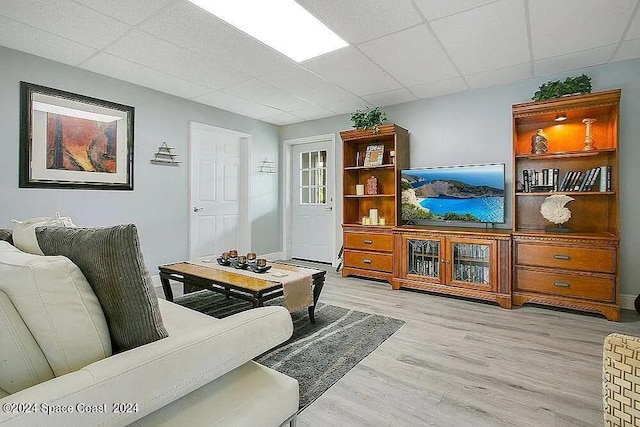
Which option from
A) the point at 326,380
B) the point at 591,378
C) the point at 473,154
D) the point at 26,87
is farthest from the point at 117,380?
the point at 473,154

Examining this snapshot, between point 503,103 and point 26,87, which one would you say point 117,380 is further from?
point 503,103

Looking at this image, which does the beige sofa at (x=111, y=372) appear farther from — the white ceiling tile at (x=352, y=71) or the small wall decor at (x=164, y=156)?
the small wall decor at (x=164, y=156)

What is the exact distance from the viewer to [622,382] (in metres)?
0.93

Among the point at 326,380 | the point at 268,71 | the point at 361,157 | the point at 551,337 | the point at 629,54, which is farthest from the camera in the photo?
the point at 361,157

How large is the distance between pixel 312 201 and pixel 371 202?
1.20 meters

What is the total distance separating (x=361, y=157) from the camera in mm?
4742

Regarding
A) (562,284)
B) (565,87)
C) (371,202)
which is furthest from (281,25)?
(562,284)

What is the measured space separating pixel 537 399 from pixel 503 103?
3.18 metres

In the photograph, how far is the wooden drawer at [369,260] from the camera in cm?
410

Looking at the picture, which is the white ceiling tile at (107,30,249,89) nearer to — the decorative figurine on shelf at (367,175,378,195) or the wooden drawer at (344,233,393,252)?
the decorative figurine on shelf at (367,175,378,195)

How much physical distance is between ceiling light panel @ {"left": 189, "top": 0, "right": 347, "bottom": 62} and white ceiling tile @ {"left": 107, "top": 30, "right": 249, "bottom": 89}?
707 millimetres

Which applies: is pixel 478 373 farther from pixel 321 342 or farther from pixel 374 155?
pixel 374 155

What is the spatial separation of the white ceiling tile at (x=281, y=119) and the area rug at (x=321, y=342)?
9.99 ft

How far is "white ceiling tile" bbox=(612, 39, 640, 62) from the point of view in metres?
2.80
